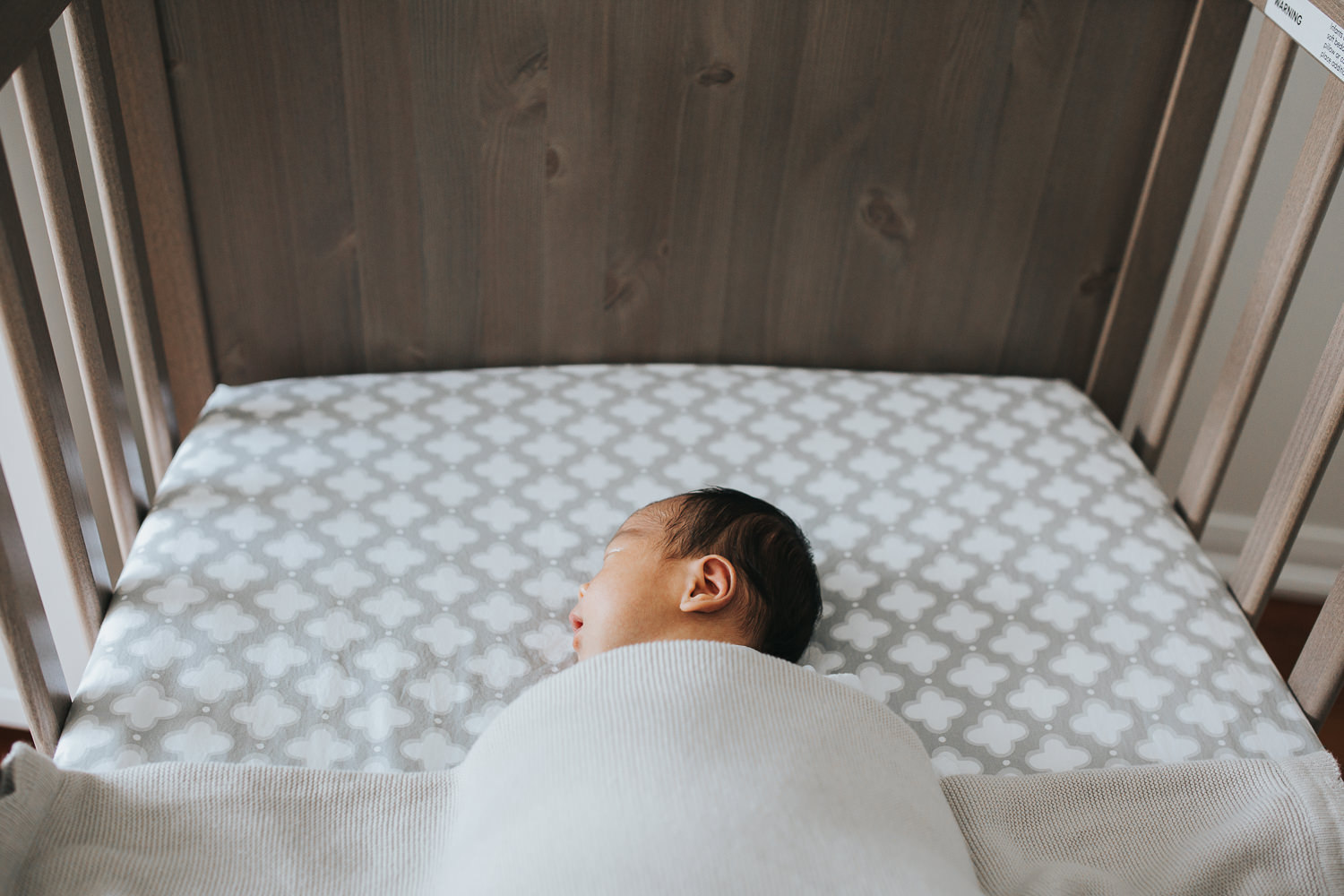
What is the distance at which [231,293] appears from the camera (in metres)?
1.22

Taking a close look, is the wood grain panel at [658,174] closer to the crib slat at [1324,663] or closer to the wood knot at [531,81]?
the wood knot at [531,81]

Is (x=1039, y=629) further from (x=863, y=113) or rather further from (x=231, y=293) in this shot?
(x=231, y=293)

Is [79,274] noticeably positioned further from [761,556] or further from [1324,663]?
[1324,663]

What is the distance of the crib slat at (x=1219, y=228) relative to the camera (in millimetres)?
1079

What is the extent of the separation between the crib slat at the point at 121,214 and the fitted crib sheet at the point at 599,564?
0.20ft

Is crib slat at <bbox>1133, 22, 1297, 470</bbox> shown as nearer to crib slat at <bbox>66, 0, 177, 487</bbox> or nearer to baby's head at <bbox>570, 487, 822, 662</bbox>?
baby's head at <bbox>570, 487, 822, 662</bbox>

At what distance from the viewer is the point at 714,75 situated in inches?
46.1

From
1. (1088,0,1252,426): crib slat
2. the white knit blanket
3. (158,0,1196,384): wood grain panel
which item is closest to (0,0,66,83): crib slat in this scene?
(158,0,1196,384): wood grain panel

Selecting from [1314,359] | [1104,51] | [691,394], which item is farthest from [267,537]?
[1314,359]

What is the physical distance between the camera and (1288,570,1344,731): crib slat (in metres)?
0.89

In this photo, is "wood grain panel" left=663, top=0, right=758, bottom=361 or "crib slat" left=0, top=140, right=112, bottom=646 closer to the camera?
"crib slat" left=0, top=140, right=112, bottom=646

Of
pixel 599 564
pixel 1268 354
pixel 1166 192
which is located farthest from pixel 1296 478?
pixel 599 564

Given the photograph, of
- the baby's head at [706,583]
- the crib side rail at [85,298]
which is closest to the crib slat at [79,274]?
the crib side rail at [85,298]

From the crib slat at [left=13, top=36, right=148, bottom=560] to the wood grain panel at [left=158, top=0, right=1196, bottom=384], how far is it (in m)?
0.22
